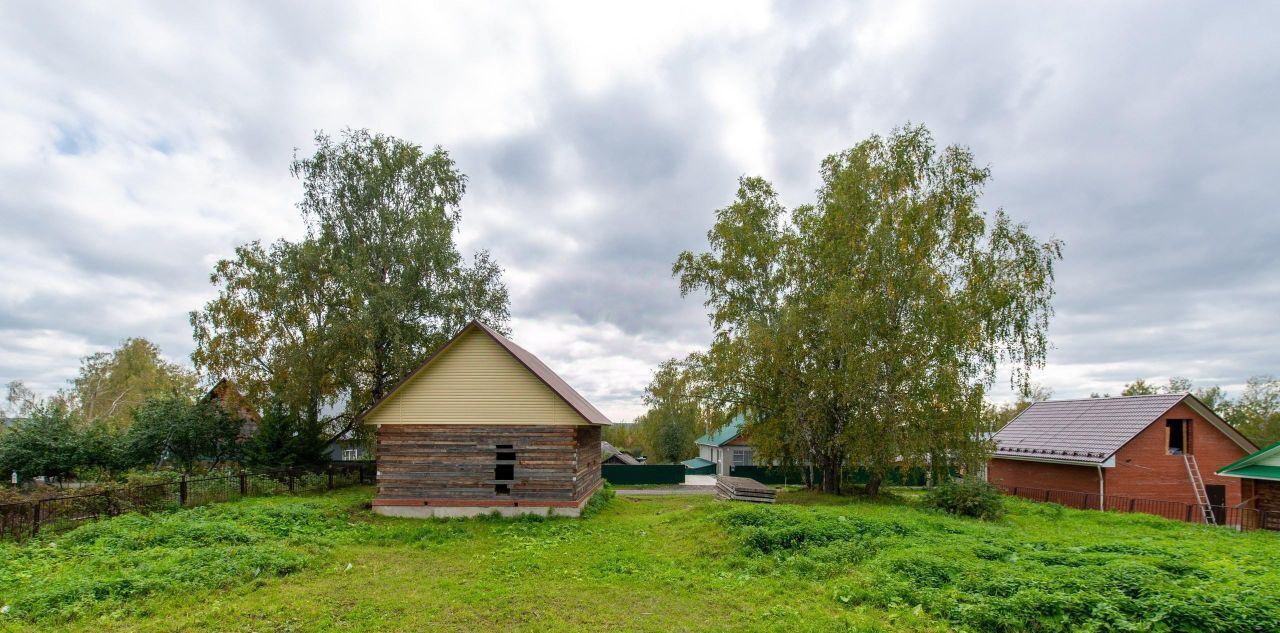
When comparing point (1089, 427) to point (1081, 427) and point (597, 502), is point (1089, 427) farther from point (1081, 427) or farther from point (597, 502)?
point (597, 502)

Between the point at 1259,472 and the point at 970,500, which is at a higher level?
the point at 1259,472

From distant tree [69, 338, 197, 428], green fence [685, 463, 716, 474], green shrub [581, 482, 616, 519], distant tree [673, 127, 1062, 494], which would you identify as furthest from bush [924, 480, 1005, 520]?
distant tree [69, 338, 197, 428]

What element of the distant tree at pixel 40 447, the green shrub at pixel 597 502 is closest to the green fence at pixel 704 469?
the green shrub at pixel 597 502

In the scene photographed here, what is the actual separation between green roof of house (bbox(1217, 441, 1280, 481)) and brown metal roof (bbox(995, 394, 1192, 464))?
3.98 metres

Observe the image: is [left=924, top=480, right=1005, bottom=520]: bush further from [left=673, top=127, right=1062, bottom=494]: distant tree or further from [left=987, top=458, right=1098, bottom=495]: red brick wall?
[left=987, top=458, right=1098, bottom=495]: red brick wall

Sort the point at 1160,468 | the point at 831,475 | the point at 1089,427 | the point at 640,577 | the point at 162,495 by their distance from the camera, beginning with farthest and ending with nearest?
the point at 1089,427 → the point at 1160,468 → the point at 831,475 → the point at 162,495 → the point at 640,577

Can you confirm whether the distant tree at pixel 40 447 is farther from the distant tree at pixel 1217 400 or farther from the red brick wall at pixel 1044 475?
the distant tree at pixel 1217 400

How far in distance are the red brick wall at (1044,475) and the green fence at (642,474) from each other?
1799 centimetres

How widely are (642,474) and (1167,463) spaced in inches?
1040

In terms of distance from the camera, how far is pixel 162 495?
19.1 metres

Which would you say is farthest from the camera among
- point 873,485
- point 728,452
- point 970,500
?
point 728,452

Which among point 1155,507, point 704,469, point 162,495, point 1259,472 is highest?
point 1259,472

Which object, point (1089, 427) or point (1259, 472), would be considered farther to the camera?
point (1089, 427)

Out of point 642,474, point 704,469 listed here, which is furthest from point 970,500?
point 704,469
